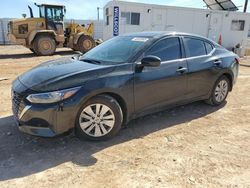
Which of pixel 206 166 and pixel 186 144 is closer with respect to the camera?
pixel 206 166

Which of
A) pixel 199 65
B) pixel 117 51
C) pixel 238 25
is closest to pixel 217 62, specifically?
pixel 199 65

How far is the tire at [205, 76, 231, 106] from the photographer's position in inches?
210

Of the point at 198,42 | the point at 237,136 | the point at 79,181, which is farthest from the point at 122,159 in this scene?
the point at 198,42

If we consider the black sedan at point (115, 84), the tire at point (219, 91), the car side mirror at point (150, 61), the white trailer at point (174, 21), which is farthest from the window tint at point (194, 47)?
the white trailer at point (174, 21)

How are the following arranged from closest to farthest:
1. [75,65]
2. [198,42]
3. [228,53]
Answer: [75,65] < [198,42] < [228,53]

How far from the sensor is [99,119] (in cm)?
370

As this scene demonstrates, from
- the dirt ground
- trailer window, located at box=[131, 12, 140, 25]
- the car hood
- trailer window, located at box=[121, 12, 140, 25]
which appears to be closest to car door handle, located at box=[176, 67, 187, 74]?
the dirt ground

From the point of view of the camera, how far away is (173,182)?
288 centimetres

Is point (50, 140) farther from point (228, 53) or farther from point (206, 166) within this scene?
point (228, 53)

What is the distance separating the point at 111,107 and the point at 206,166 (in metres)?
1.48

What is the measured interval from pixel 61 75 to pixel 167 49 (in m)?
1.92

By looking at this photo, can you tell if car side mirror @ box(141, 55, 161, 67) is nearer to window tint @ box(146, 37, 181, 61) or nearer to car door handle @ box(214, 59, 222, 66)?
window tint @ box(146, 37, 181, 61)

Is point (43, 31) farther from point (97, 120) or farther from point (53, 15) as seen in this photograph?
point (97, 120)

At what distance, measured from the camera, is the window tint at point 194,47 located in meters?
4.81
